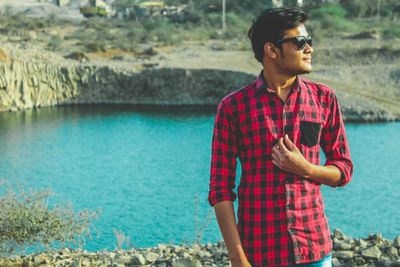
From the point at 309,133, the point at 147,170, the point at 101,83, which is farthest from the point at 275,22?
the point at 101,83

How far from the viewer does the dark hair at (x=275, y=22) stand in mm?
3100

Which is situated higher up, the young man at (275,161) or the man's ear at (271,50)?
the man's ear at (271,50)

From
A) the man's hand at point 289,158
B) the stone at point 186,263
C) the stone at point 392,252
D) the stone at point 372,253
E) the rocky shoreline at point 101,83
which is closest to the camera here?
the man's hand at point 289,158

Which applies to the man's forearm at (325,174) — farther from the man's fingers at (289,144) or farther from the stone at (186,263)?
the stone at (186,263)

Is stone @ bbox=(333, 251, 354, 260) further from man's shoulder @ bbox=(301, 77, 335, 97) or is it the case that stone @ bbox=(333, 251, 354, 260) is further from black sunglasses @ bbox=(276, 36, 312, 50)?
black sunglasses @ bbox=(276, 36, 312, 50)

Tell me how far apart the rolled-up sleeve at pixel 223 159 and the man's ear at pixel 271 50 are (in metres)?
0.24

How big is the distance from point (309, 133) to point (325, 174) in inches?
6.1

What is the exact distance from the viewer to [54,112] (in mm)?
36688

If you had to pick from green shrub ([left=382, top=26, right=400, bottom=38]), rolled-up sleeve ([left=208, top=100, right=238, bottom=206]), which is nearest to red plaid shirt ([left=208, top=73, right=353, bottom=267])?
rolled-up sleeve ([left=208, top=100, right=238, bottom=206])

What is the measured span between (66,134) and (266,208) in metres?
26.7

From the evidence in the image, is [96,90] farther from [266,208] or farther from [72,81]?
[266,208]

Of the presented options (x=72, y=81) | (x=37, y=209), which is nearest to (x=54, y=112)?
(x=72, y=81)

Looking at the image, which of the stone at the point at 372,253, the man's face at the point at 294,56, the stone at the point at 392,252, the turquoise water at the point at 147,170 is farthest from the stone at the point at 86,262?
the man's face at the point at 294,56

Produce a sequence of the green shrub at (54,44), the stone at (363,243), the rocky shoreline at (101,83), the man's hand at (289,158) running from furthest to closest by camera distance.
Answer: the green shrub at (54,44) < the rocky shoreline at (101,83) < the stone at (363,243) < the man's hand at (289,158)
